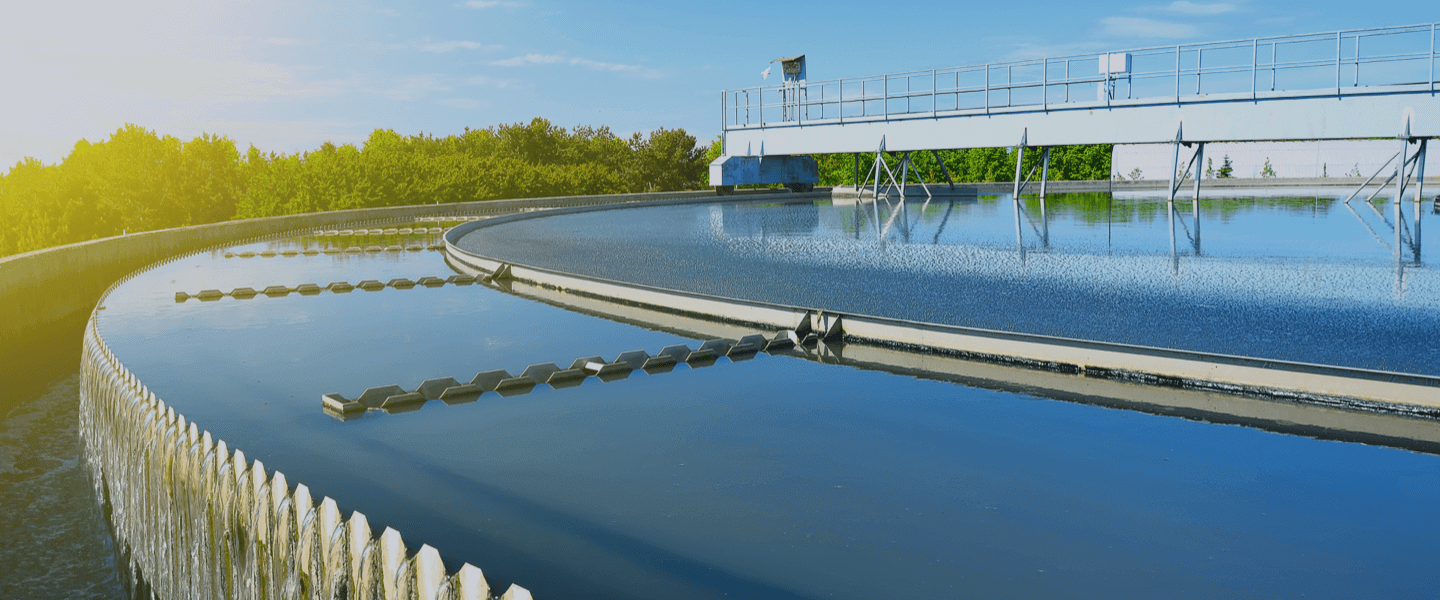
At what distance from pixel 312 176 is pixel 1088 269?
2404 inches

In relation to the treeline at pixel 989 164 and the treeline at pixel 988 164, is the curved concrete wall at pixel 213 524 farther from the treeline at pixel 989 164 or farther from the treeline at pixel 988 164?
the treeline at pixel 989 164

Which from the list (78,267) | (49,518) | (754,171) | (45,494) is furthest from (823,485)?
(754,171)

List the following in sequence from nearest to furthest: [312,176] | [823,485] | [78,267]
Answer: [823,485] < [78,267] < [312,176]

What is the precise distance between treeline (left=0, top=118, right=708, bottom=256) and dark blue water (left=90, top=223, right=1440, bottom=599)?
53885mm

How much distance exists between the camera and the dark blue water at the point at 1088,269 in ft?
35.0

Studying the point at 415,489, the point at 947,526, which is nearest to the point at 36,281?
the point at 415,489

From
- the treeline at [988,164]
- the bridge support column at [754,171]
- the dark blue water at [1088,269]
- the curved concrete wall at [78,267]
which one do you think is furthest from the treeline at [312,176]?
the dark blue water at [1088,269]

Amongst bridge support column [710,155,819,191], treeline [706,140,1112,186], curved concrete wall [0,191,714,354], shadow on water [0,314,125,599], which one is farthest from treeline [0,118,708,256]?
shadow on water [0,314,125,599]

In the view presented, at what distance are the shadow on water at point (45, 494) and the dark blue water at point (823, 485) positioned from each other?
4.17 ft

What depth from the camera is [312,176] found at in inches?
2608

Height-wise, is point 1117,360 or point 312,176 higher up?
point 312,176

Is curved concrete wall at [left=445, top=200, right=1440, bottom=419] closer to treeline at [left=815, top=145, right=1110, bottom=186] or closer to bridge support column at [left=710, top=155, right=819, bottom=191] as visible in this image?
bridge support column at [left=710, top=155, right=819, bottom=191]

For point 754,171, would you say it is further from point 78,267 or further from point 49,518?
point 49,518

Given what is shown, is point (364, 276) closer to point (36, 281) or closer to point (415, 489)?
point (36, 281)
